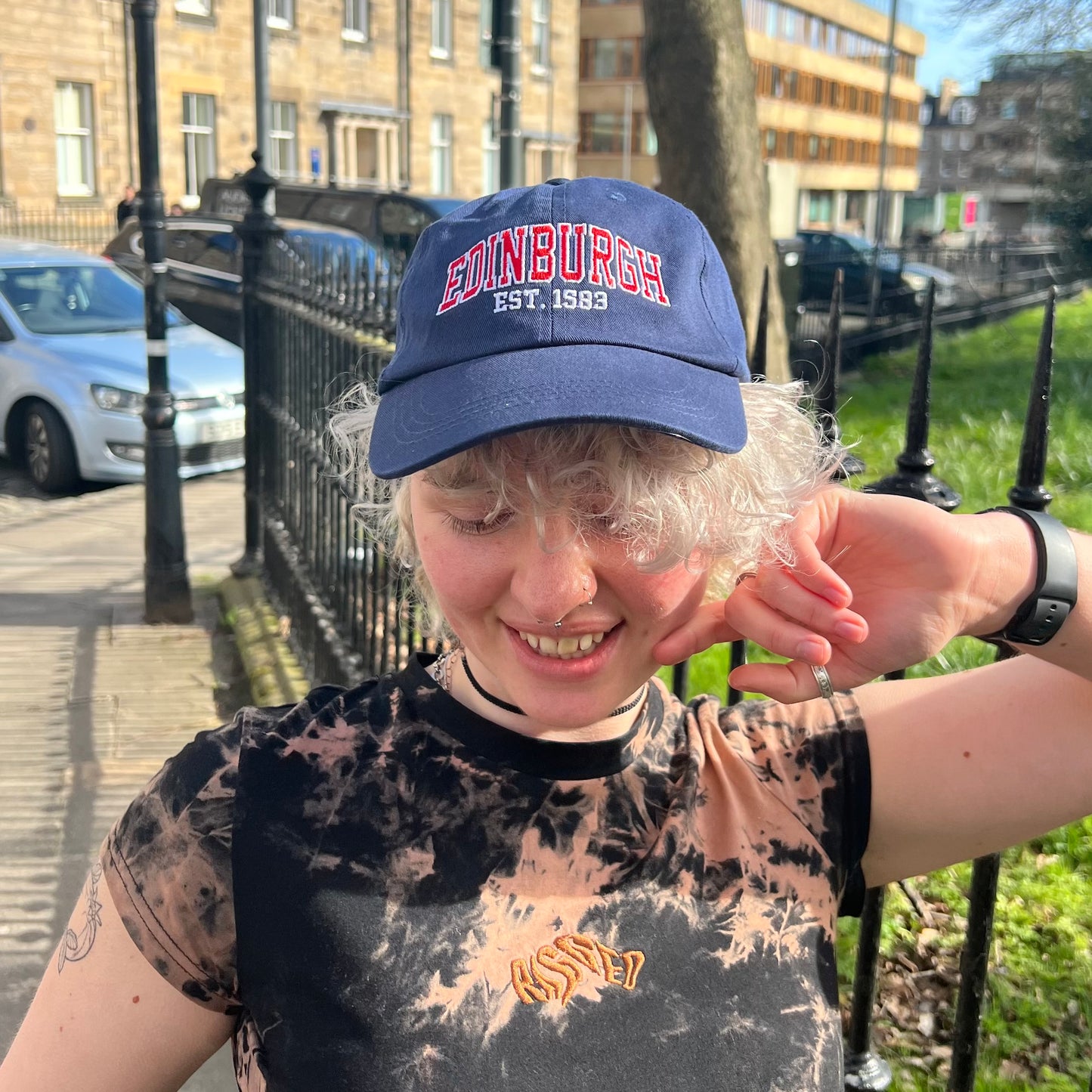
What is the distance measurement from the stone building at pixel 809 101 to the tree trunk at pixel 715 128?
3080 cm

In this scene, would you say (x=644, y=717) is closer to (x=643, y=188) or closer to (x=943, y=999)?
(x=643, y=188)

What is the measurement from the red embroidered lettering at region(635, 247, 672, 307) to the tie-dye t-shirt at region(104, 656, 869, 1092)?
528 millimetres

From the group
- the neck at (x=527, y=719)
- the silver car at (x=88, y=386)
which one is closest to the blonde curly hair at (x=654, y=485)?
the neck at (x=527, y=719)

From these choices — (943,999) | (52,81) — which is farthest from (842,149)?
(943,999)

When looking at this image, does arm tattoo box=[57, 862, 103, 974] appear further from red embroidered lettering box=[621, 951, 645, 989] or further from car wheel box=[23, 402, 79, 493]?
Answer: car wheel box=[23, 402, 79, 493]

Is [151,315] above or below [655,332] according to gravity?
below

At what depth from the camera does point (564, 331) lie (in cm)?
127

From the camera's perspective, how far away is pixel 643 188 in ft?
4.48

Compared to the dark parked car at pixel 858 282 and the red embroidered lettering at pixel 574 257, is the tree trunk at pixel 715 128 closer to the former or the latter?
the red embroidered lettering at pixel 574 257

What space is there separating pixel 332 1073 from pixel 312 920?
0.16 metres

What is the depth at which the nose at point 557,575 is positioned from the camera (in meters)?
1.31

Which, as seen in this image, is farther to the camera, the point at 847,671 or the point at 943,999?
the point at 943,999

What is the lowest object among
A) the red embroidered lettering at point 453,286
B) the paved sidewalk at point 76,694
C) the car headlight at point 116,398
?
the paved sidewalk at point 76,694

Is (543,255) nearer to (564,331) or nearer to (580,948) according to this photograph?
(564,331)
